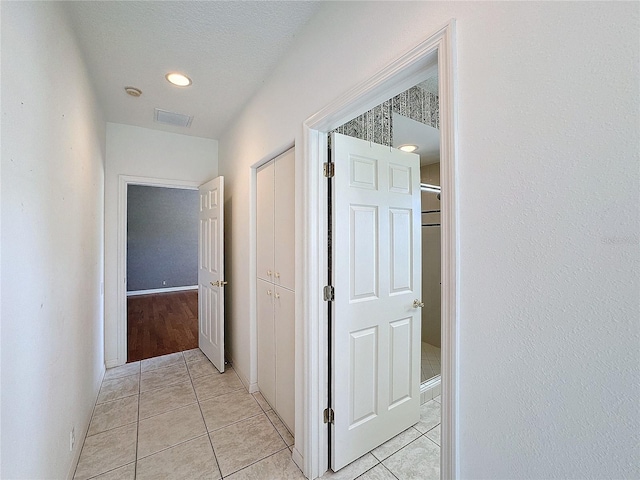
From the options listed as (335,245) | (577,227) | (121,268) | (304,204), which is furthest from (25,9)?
(121,268)

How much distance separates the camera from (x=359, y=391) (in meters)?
1.62

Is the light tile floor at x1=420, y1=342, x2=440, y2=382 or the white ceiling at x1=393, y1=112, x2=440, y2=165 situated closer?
the white ceiling at x1=393, y1=112, x2=440, y2=165

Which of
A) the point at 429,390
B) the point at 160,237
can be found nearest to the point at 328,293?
the point at 429,390

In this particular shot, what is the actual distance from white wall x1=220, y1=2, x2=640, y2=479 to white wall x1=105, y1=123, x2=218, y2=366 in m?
3.00

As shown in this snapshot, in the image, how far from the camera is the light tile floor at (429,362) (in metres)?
2.53

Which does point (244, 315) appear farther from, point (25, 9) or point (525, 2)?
point (525, 2)

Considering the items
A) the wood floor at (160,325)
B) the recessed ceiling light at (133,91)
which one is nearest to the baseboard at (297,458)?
the wood floor at (160,325)

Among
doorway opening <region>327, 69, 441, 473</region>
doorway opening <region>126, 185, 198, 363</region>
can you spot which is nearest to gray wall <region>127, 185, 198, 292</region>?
doorway opening <region>126, 185, 198, 363</region>

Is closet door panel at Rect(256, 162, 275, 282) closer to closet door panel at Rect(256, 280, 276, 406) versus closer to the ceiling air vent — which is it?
closet door panel at Rect(256, 280, 276, 406)

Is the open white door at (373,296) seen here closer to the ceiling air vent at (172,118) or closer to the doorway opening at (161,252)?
the ceiling air vent at (172,118)

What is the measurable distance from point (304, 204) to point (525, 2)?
1127mm

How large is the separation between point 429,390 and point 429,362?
57cm

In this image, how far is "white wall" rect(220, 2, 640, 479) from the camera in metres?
0.55

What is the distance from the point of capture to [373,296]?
168cm
